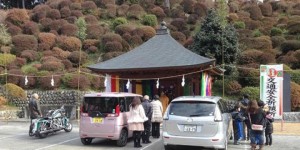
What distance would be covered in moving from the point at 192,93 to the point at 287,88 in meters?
4.81

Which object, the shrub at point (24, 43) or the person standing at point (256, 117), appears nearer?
the person standing at point (256, 117)

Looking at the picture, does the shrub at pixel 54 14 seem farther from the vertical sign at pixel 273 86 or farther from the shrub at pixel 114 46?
the vertical sign at pixel 273 86

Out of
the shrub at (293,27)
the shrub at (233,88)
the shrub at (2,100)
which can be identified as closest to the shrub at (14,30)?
the shrub at (2,100)

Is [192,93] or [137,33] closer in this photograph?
[192,93]

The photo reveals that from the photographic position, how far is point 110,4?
151 feet

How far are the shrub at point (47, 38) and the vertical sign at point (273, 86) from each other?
78.0ft

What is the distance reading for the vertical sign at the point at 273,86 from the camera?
53.3 ft

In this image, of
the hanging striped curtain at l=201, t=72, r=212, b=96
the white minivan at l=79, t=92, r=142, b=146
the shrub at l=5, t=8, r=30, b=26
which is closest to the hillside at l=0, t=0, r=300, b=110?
the shrub at l=5, t=8, r=30, b=26

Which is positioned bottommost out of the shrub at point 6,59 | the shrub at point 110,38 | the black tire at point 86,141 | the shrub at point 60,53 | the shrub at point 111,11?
the black tire at point 86,141

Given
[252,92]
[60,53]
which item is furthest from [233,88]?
[60,53]

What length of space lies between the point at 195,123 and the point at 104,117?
10.4ft

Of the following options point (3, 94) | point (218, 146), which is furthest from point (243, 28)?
point (218, 146)

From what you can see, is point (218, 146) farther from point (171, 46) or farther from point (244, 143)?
point (171, 46)

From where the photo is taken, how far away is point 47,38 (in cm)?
3572
